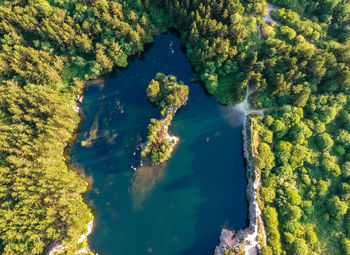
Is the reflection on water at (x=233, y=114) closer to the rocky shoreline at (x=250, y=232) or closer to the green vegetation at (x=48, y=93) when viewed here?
the rocky shoreline at (x=250, y=232)

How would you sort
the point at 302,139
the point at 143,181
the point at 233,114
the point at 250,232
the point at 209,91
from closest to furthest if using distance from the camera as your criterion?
the point at 250,232, the point at 302,139, the point at 143,181, the point at 233,114, the point at 209,91

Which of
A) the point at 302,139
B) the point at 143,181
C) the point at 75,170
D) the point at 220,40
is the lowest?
the point at 75,170

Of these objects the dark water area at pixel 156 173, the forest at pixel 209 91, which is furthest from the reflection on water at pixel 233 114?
the forest at pixel 209 91

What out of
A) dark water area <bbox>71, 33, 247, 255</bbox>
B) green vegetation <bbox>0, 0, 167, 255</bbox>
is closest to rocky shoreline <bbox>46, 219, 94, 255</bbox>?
→ green vegetation <bbox>0, 0, 167, 255</bbox>

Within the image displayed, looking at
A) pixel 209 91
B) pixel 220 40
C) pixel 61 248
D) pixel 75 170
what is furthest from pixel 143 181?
pixel 220 40

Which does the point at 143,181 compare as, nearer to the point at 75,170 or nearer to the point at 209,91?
the point at 75,170

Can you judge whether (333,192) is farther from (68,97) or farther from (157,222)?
(68,97)

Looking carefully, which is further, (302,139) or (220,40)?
(220,40)
